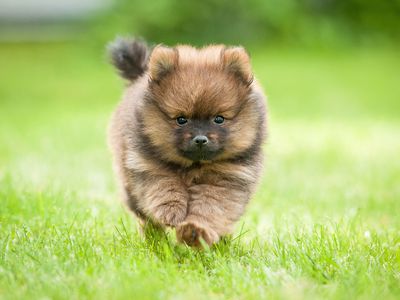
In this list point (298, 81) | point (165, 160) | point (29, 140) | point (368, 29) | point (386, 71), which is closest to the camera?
point (165, 160)

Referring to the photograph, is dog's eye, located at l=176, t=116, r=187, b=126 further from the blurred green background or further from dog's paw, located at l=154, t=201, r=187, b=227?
the blurred green background

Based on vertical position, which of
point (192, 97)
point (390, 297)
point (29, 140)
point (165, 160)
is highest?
point (192, 97)

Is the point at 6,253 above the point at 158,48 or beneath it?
beneath

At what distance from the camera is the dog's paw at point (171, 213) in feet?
12.4

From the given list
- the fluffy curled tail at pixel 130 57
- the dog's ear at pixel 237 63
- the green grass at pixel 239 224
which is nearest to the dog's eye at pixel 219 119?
the dog's ear at pixel 237 63

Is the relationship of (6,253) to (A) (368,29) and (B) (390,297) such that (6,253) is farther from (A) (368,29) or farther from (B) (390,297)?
(A) (368,29)

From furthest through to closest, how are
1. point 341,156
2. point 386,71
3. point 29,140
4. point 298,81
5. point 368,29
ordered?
1. point 368,29
2. point 386,71
3. point 298,81
4. point 29,140
5. point 341,156

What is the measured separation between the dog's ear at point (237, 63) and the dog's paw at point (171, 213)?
863 millimetres

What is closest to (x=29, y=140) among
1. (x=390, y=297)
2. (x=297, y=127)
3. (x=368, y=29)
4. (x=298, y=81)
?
(x=297, y=127)

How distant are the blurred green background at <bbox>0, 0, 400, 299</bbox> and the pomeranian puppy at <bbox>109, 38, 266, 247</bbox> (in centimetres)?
23

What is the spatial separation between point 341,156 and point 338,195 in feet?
6.48

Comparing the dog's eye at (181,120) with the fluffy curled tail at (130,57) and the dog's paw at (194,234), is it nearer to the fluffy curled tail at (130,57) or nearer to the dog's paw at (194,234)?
the dog's paw at (194,234)

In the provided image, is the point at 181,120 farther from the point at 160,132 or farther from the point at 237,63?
the point at 237,63

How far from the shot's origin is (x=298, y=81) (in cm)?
1559
